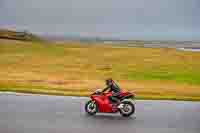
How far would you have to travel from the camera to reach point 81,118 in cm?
546

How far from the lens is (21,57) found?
1142 centimetres

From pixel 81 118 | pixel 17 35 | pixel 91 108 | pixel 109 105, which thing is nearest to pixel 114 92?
pixel 109 105

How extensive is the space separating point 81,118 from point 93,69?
4768 millimetres

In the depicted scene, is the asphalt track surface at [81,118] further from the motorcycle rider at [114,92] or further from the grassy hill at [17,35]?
the grassy hill at [17,35]

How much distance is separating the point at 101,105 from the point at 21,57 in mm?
6140

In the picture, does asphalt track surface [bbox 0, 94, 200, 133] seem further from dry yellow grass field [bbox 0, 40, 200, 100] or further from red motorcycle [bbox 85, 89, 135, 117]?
dry yellow grass field [bbox 0, 40, 200, 100]

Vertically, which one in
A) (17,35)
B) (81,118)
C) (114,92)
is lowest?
(81,118)

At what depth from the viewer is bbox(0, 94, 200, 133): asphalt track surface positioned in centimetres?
482

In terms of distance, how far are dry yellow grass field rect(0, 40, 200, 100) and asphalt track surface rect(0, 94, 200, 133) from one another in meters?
0.90

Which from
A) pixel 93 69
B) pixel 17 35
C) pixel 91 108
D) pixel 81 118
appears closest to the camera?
pixel 81 118

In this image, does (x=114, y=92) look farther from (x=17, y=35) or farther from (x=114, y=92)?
(x=17, y=35)

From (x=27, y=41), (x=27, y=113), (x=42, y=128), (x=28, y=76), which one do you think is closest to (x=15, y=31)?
(x=27, y=41)

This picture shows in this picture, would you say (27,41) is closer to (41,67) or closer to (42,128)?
(41,67)

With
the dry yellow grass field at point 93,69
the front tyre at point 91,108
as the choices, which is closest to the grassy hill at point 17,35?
the dry yellow grass field at point 93,69
